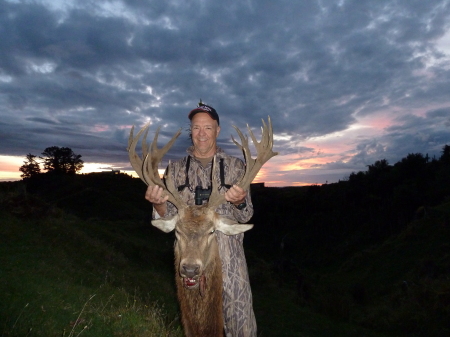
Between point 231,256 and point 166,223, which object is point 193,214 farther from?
point 231,256

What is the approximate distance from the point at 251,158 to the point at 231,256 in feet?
4.30

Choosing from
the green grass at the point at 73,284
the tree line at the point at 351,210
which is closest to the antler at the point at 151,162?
the green grass at the point at 73,284

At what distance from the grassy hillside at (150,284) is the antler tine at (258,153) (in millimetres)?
2953

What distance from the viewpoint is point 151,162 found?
4.91m

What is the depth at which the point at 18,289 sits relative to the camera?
6.45 meters

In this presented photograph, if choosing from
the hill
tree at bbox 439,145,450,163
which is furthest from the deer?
tree at bbox 439,145,450,163

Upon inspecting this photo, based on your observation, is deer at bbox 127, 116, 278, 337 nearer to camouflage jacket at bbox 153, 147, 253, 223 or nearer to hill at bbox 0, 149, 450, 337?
camouflage jacket at bbox 153, 147, 253, 223

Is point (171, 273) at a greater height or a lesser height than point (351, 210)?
lesser

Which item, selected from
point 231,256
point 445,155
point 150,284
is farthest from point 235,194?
point 445,155

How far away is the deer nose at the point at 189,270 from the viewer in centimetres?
376

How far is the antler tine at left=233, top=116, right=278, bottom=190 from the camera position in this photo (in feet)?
15.1

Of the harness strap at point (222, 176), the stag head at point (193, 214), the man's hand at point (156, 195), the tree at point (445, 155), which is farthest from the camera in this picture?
the tree at point (445, 155)

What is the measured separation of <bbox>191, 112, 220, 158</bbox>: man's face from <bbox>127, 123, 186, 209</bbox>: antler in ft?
1.40

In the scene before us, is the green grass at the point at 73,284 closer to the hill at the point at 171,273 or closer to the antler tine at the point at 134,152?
the hill at the point at 171,273
